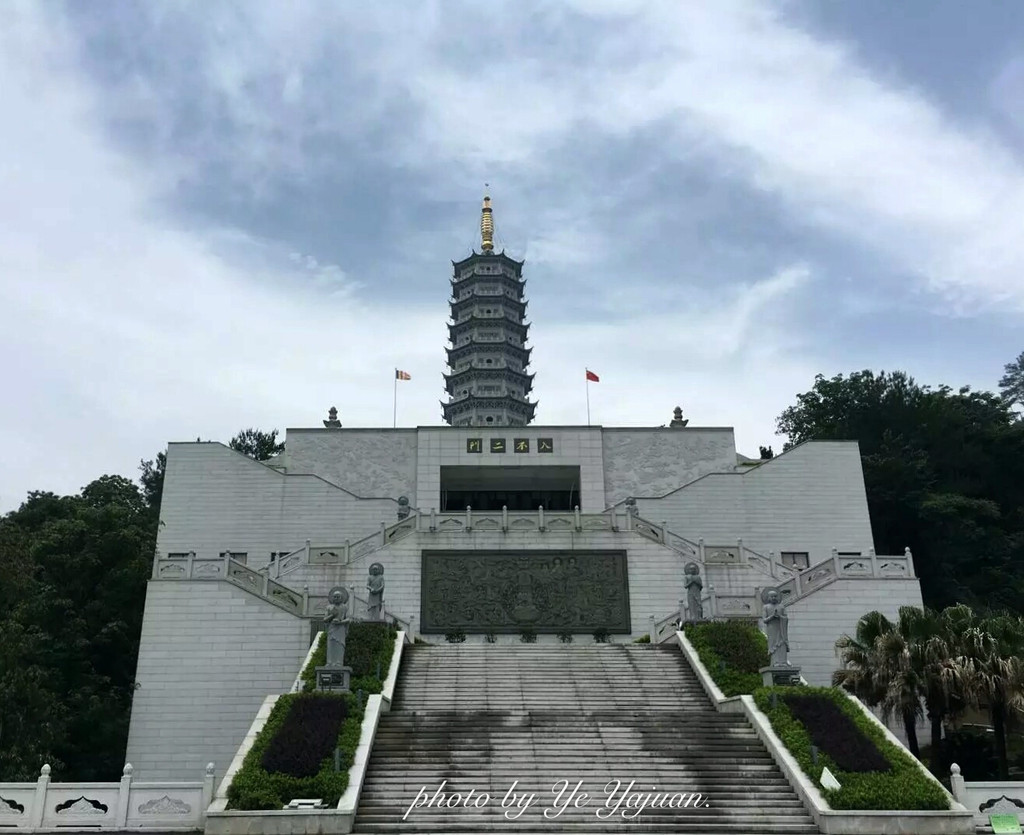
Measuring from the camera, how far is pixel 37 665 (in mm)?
19984

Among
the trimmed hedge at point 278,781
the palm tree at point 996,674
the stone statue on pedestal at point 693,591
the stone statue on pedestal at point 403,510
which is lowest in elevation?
the trimmed hedge at point 278,781

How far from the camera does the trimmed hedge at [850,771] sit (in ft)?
43.4

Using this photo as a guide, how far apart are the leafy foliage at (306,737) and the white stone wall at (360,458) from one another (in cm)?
1898

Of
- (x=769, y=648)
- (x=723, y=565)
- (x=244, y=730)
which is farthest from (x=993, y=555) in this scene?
(x=244, y=730)

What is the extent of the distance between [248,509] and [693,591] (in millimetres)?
18206

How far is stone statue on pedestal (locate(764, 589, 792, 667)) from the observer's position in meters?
17.9

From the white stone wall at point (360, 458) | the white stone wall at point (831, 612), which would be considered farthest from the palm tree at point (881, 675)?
the white stone wall at point (360, 458)

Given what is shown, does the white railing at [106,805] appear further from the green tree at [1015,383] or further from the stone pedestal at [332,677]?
the green tree at [1015,383]

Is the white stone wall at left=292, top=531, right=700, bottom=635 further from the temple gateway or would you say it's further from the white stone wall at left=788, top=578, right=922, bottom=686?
the white stone wall at left=788, top=578, right=922, bottom=686

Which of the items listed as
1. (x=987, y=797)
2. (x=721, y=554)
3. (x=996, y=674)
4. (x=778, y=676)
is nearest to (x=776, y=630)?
(x=778, y=676)

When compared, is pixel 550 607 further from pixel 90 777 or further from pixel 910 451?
pixel 910 451

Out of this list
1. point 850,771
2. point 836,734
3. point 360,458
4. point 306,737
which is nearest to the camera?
point 850,771

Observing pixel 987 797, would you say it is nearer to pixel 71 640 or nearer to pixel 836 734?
pixel 836 734

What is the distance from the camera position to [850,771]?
1408 cm
